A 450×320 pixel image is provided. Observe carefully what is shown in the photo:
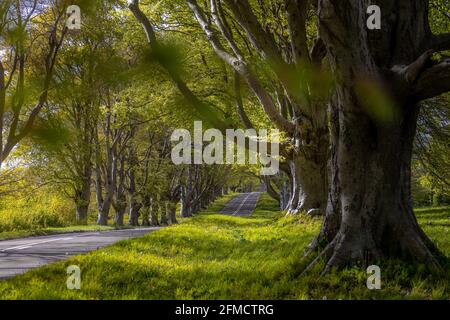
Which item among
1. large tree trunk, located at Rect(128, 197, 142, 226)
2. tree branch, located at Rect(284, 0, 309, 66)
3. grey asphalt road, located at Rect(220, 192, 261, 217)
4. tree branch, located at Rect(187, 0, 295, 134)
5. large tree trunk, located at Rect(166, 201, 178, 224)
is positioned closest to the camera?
tree branch, located at Rect(284, 0, 309, 66)

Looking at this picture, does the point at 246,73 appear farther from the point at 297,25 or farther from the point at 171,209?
the point at 171,209

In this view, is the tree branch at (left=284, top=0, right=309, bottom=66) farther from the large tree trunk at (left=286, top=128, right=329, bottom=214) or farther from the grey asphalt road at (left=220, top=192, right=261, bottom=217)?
the grey asphalt road at (left=220, top=192, right=261, bottom=217)

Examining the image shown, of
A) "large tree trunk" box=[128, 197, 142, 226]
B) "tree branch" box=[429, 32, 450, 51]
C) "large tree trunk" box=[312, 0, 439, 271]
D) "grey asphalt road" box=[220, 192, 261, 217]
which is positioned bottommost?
"grey asphalt road" box=[220, 192, 261, 217]

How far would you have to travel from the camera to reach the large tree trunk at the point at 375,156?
5633 mm

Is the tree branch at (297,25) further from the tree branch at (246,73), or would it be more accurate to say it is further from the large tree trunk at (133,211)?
the large tree trunk at (133,211)

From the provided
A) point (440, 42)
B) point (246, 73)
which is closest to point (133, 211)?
point (246, 73)

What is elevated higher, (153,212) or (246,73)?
(246,73)

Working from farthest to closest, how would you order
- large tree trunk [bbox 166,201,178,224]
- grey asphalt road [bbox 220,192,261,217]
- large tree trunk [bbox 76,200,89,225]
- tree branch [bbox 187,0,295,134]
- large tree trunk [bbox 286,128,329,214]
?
grey asphalt road [bbox 220,192,261,217] < large tree trunk [bbox 166,201,178,224] < large tree trunk [bbox 76,200,89,225] < large tree trunk [bbox 286,128,329,214] < tree branch [bbox 187,0,295,134]

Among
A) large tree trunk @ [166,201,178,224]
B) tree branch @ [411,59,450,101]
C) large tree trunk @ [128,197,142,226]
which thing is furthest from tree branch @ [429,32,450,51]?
large tree trunk @ [166,201,178,224]

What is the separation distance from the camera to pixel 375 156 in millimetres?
6082

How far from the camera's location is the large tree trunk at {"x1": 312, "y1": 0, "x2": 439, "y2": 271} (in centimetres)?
563

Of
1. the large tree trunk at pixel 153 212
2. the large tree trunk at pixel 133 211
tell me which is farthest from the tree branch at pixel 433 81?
the large tree trunk at pixel 153 212
